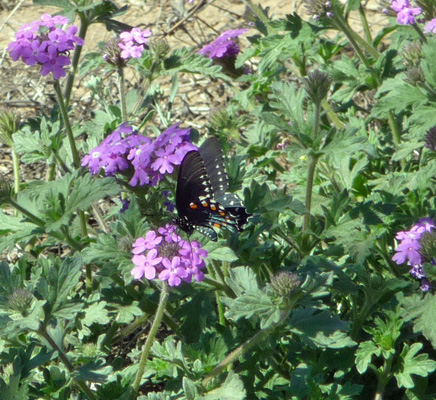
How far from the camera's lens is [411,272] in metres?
3.81

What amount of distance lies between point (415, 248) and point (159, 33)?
193 inches

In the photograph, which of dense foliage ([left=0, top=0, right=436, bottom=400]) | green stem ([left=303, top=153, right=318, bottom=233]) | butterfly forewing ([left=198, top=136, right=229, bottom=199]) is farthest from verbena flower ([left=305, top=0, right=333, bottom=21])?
butterfly forewing ([left=198, top=136, right=229, bottom=199])

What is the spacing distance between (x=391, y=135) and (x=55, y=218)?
270 centimetres

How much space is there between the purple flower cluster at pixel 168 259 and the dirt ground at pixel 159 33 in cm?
353

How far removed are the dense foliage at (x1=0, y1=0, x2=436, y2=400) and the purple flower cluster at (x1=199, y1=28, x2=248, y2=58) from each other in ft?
1.65

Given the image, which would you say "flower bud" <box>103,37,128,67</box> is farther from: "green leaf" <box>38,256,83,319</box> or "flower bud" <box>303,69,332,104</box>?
"green leaf" <box>38,256,83,319</box>

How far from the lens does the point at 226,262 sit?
3754 mm

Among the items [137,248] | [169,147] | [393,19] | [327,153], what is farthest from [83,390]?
[393,19]

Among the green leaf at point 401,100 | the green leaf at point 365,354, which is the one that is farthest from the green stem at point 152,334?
the green leaf at point 401,100

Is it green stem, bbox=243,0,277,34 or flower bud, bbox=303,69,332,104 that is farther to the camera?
green stem, bbox=243,0,277,34

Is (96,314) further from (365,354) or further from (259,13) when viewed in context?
(259,13)

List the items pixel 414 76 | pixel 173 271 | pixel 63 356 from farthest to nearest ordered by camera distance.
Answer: pixel 414 76 → pixel 63 356 → pixel 173 271

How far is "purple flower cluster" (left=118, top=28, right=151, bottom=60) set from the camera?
430 centimetres

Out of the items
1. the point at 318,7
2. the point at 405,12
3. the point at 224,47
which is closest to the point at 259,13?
the point at 224,47
